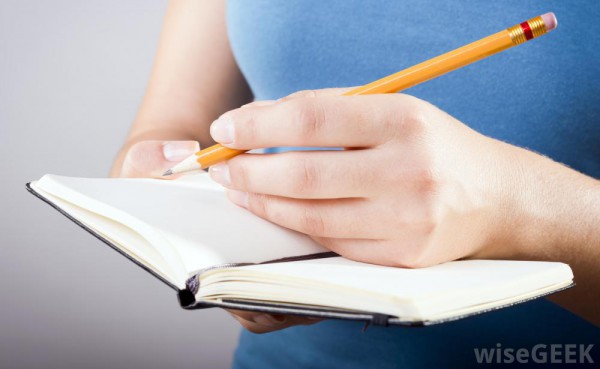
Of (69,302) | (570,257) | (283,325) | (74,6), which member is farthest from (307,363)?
(74,6)

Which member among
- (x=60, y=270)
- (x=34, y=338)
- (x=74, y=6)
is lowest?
(x=34, y=338)

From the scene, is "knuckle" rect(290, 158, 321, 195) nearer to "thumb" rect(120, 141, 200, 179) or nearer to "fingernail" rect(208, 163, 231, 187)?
"fingernail" rect(208, 163, 231, 187)

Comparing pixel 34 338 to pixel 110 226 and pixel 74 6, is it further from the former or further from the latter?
pixel 110 226

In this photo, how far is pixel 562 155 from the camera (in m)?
0.65

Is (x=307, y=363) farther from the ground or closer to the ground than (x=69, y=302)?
closer to the ground

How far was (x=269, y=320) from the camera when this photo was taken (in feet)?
1.63

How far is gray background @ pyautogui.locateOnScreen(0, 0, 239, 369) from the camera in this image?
151 cm

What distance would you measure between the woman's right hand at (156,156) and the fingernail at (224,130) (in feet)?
0.41

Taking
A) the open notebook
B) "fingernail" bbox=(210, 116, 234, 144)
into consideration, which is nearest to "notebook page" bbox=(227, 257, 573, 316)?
the open notebook

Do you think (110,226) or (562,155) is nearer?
(110,226)

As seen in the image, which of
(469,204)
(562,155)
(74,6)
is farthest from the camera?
(74,6)

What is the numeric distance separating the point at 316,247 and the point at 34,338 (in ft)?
4.36

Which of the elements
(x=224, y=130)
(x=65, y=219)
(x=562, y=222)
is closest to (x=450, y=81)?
(x=562, y=222)

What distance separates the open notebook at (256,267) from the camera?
33cm
